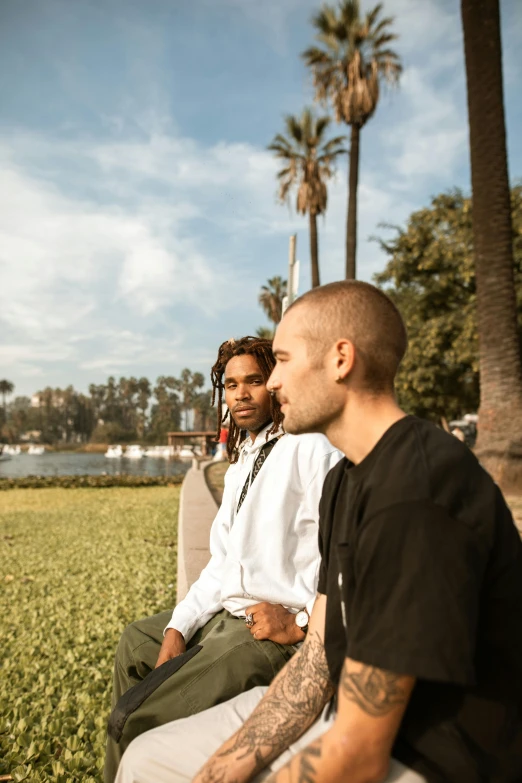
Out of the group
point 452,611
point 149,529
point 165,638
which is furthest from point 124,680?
point 149,529

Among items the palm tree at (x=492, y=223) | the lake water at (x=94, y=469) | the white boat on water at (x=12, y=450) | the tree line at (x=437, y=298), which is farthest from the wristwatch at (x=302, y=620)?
the white boat on water at (x=12, y=450)

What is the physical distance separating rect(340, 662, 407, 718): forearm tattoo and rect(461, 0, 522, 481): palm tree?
9.04 m

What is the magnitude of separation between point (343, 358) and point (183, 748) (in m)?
1.12

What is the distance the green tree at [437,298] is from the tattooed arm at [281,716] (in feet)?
64.3

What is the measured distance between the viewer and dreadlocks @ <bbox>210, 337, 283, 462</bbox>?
296 cm

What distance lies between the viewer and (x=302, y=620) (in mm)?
2279

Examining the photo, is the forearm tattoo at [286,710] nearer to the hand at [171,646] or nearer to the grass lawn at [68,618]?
the hand at [171,646]

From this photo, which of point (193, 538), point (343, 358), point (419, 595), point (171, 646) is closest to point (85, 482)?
point (193, 538)

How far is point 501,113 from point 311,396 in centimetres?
1016

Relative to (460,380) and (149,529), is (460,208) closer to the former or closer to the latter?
(460,380)

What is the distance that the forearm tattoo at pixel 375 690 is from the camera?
126 cm

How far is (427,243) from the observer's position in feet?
77.5

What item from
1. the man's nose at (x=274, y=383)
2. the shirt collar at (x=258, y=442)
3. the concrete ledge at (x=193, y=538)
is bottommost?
the concrete ledge at (x=193, y=538)

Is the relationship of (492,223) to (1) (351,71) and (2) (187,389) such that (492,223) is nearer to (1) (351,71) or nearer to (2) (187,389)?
(1) (351,71)
